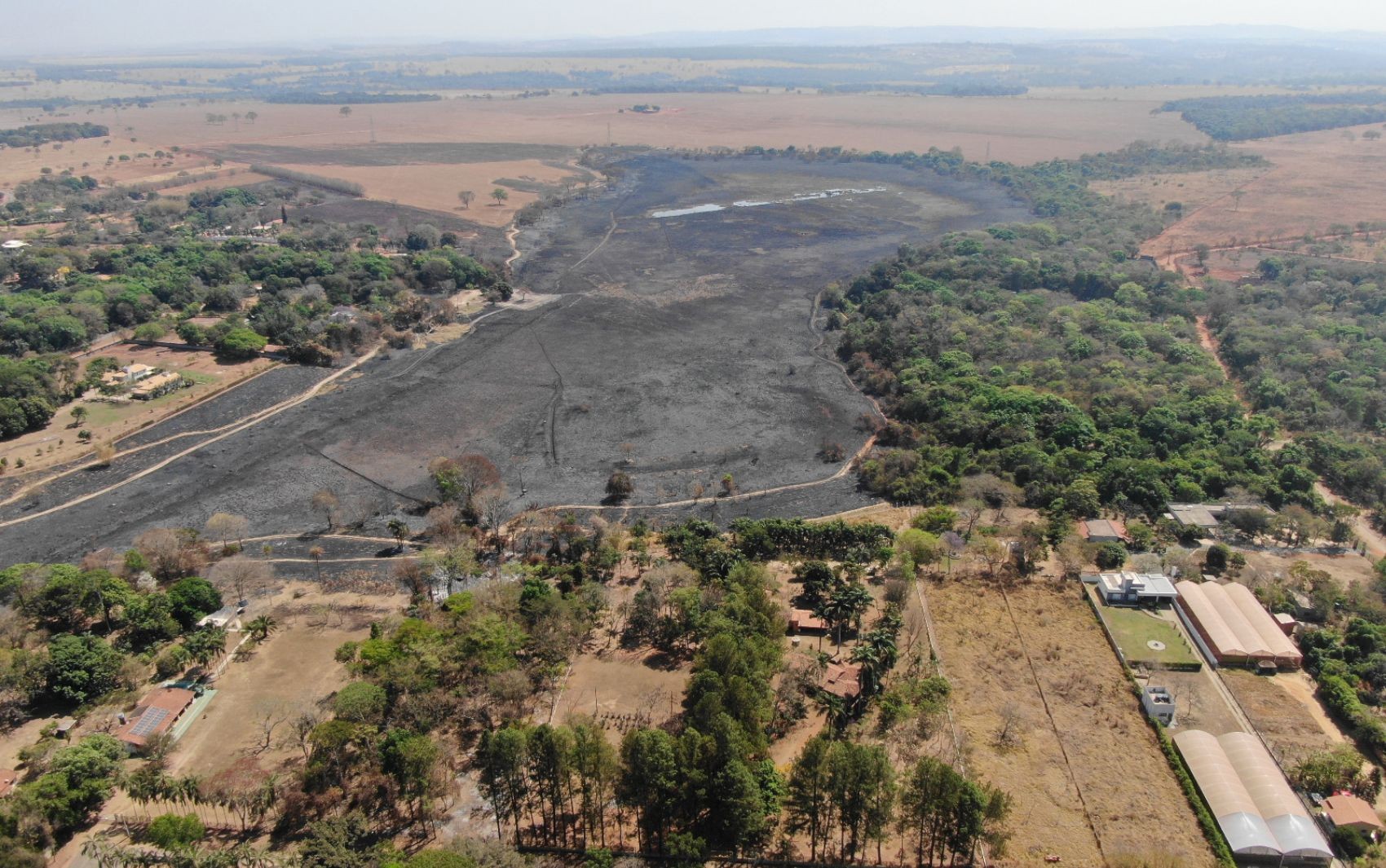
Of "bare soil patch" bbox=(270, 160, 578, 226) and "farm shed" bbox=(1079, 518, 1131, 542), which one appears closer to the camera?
"farm shed" bbox=(1079, 518, 1131, 542)

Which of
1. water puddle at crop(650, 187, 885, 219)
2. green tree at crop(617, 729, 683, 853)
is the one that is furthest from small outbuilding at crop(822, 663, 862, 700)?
water puddle at crop(650, 187, 885, 219)

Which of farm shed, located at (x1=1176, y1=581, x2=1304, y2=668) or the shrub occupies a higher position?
farm shed, located at (x1=1176, y1=581, x2=1304, y2=668)

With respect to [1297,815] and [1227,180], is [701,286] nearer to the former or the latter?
[1297,815]

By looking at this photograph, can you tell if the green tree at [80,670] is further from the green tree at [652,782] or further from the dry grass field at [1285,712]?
the dry grass field at [1285,712]

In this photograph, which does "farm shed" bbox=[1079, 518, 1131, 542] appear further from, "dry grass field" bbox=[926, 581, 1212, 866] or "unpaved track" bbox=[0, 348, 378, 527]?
"unpaved track" bbox=[0, 348, 378, 527]

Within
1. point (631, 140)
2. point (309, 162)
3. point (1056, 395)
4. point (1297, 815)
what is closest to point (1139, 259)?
point (1056, 395)
